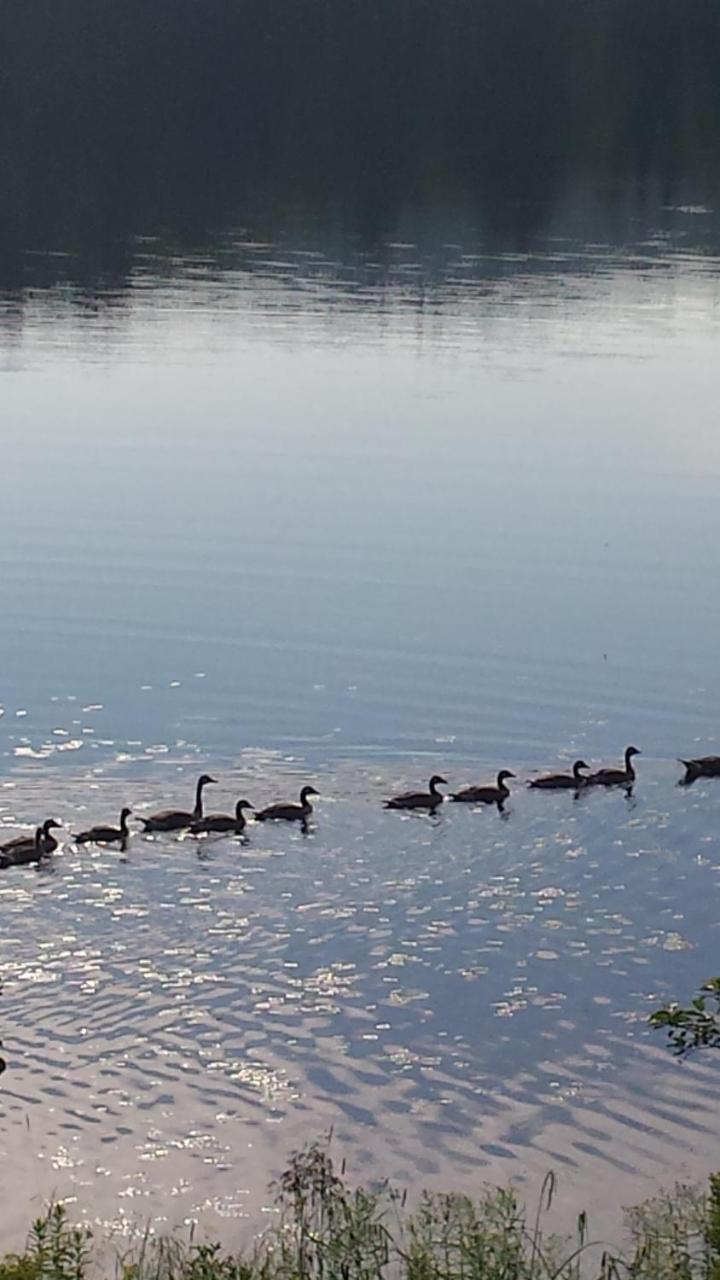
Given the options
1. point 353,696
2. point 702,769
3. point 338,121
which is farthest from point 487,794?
point 338,121

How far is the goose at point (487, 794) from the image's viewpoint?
22.0 m

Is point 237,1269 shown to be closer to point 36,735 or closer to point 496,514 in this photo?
point 36,735

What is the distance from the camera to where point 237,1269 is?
12.1m

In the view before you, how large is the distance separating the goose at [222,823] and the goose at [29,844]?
1.26m

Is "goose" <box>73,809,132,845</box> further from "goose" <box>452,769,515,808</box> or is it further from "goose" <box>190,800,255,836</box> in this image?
"goose" <box>452,769,515,808</box>

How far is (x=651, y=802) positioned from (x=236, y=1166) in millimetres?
8746

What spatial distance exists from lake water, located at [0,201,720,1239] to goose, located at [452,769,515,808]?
214mm

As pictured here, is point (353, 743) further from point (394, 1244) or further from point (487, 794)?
point (394, 1244)

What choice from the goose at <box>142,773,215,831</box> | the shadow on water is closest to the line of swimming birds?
the goose at <box>142,773,215,831</box>

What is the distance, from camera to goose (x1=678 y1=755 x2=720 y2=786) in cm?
2297

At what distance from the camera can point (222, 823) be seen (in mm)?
21031

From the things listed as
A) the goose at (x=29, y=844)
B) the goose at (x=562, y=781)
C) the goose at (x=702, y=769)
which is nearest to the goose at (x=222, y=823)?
the goose at (x=29, y=844)

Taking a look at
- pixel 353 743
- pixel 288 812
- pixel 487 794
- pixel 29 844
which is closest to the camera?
pixel 29 844

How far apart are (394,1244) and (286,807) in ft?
28.0
